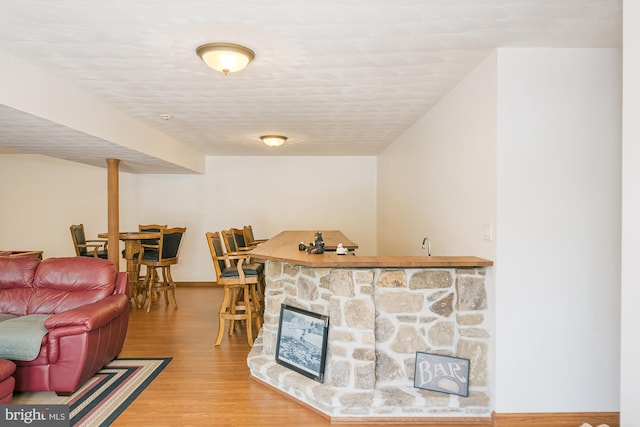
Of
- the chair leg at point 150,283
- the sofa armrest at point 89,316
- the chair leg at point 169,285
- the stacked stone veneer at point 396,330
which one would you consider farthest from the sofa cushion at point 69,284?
the stacked stone veneer at point 396,330

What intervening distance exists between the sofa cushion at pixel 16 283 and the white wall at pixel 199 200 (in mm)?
3503

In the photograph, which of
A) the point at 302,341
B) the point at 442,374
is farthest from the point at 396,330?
the point at 302,341

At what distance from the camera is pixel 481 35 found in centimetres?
229

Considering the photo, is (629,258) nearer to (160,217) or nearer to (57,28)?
(57,28)

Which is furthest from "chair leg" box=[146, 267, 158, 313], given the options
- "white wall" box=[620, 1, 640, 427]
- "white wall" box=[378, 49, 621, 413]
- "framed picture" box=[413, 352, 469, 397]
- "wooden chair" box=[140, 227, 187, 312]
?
"white wall" box=[620, 1, 640, 427]

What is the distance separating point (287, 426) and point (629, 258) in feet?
7.10

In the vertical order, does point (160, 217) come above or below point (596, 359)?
above

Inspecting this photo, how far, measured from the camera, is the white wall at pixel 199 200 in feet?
23.1

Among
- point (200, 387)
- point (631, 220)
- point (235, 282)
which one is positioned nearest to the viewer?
point (631, 220)

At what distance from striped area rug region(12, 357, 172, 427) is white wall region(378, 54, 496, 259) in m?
2.84

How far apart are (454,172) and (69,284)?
3712 millimetres

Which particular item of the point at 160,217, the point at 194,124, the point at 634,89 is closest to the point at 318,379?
the point at 634,89

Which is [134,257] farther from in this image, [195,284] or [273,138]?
[273,138]

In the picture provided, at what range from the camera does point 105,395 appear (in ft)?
9.45
